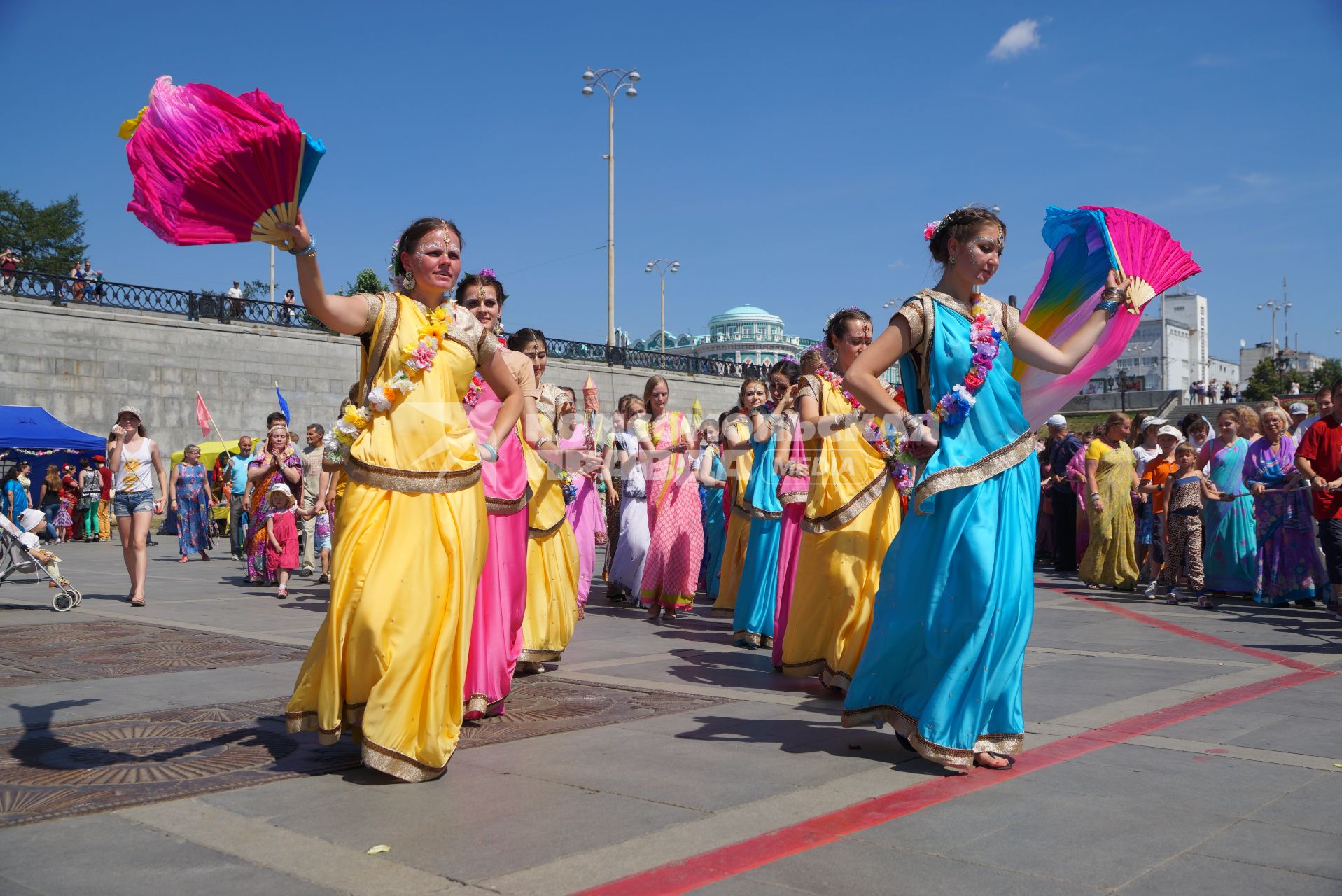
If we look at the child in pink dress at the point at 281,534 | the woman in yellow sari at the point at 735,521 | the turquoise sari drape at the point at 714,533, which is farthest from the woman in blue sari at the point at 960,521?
the child in pink dress at the point at 281,534

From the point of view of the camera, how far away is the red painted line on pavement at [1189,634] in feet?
23.6

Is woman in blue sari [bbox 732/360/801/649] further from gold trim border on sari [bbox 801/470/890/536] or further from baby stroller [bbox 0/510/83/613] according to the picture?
baby stroller [bbox 0/510/83/613]

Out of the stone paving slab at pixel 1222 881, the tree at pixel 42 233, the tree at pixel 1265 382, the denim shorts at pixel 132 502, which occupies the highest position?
the tree at pixel 42 233

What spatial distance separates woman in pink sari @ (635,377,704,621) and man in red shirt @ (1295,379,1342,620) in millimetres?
5163

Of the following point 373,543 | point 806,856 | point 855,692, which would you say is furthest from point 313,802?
point 855,692

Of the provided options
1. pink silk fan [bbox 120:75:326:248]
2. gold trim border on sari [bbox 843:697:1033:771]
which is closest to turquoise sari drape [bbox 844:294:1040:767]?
gold trim border on sari [bbox 843:697:1033:771]

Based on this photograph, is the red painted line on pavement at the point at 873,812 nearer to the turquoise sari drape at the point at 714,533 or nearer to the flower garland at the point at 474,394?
the flower garland at the point at 474,394

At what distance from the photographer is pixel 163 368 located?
2703cm

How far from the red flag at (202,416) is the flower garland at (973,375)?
23.3 metres

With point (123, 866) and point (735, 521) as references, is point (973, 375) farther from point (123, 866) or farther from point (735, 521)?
point (735, 521)

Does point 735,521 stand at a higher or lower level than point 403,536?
lower

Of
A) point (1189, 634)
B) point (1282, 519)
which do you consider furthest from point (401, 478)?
point (1282, 519)

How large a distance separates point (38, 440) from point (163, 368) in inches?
267

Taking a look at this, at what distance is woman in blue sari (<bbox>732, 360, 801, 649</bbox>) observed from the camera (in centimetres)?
809
